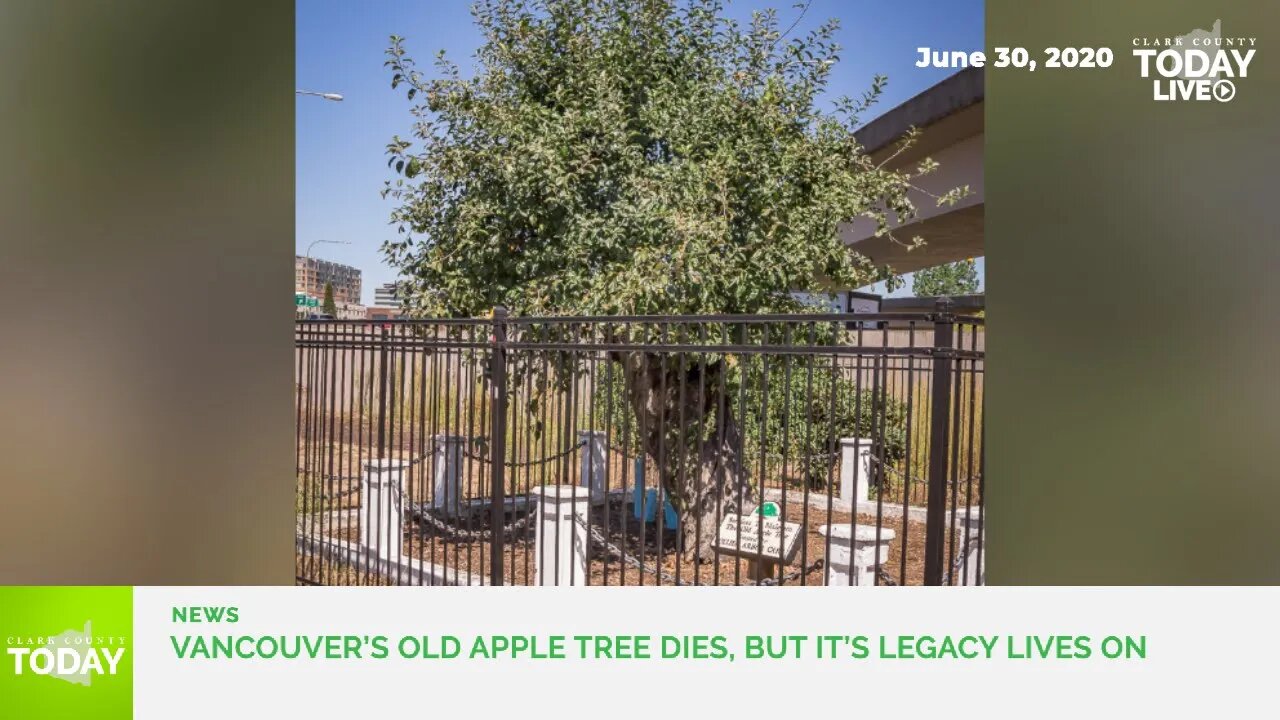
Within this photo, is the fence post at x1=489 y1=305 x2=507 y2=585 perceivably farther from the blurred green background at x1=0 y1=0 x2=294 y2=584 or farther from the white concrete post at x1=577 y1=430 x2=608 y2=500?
the white concrete post at x1=577 y1=430 x2=608 y2=500

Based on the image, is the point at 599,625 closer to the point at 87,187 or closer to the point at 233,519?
the point at 233,519

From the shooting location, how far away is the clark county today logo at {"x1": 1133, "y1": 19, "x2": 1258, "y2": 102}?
356 centimetres

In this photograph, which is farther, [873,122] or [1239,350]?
[873,122]

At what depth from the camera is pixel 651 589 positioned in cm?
366

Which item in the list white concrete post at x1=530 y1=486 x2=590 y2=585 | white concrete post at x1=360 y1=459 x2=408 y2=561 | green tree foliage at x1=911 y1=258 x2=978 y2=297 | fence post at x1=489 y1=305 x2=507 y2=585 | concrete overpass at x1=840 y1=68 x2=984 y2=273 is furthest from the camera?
green tree foliage at x1=911 y1=258 x2=978 y2=297

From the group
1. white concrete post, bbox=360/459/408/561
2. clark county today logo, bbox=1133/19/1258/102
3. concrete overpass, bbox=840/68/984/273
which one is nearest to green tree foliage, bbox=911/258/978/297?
concrete overpass, bbox=840/68/984/273

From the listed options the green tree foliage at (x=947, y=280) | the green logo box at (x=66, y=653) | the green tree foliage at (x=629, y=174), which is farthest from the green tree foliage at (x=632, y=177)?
the green tree foliage at (x=947, y=280)

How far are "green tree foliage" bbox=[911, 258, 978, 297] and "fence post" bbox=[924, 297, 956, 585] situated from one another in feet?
71.3

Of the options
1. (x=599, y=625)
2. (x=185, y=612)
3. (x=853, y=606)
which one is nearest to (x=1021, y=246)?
(x=853, y=606)

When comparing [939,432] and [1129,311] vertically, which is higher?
[1129,311]

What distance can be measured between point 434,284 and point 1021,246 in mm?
4826

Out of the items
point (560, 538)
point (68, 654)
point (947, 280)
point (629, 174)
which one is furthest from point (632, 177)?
point (947, 280)

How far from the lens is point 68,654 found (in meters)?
3.56

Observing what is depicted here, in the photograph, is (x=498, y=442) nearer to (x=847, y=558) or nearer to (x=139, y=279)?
(x=139, y=279)
